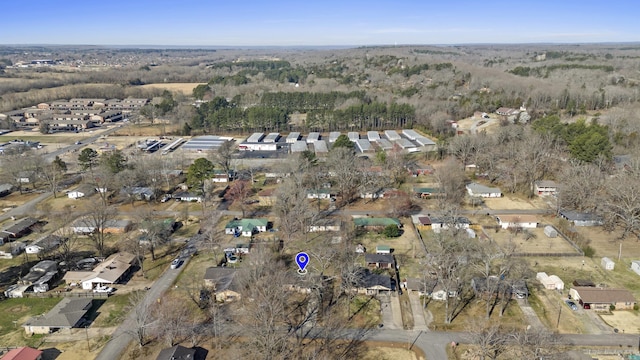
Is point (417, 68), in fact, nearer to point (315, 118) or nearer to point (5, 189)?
point (315, 118)

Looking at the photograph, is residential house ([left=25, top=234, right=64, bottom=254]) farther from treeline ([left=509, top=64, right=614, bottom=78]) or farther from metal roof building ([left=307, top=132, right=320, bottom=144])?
treeline ([left=509, top=64, right=614, bottom=78])

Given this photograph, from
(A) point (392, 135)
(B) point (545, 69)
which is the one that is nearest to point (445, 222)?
(A) point (392, 135)

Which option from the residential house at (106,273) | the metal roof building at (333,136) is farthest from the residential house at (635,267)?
the metal roof building at (333,136)

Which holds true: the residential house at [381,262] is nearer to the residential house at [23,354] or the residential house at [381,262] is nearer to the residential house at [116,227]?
the residential house at [23,354]

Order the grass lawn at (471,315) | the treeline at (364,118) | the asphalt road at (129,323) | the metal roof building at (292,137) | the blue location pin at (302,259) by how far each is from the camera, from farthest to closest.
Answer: the treeline at (364,118) < the metal roof building at (292,137) < the blue location pin at (302,259) < the grass lawn at (471,315) < the asphalt road at (129,323)

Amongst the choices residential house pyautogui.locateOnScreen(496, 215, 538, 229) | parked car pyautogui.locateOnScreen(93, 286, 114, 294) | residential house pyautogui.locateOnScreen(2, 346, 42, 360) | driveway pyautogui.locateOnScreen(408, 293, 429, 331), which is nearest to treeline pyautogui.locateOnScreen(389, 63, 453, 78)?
residential house pyautogui.locateOnScreen(496, 215, 538, 229)
